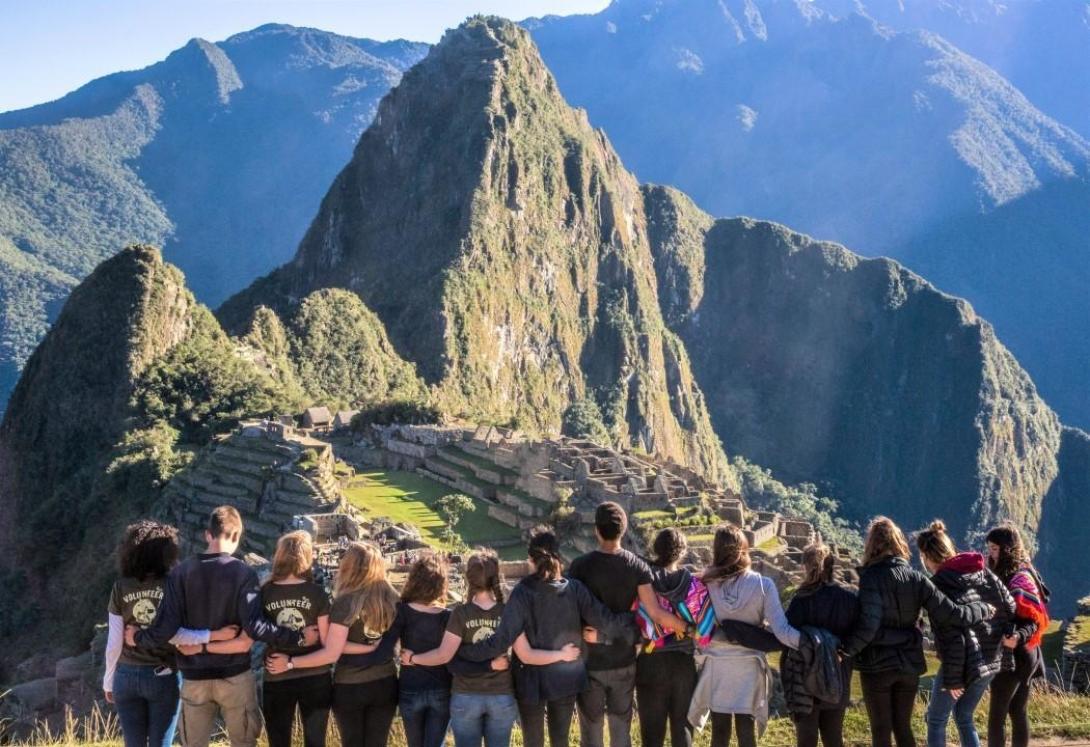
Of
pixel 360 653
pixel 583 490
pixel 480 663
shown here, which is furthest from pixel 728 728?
pixel 583 490

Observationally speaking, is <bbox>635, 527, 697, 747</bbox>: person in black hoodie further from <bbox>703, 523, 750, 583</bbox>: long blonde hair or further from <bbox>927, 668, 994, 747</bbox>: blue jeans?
<bbox>927, 668, 994, 747</bbox>: blue jeans

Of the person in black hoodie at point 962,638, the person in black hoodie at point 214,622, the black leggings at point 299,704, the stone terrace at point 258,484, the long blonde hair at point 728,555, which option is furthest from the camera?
the stone terrace at point 258,484

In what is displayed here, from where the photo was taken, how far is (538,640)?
879 cm

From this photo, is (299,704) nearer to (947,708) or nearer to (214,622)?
(214,622)

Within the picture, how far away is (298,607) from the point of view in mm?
8555

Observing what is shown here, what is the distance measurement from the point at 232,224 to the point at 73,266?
68.2 metres

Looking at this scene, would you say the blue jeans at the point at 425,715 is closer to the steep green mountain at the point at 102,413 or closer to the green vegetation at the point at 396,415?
the steep green mountain at the point at 102,413

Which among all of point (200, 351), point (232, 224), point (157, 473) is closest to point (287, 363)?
point (200, 351)

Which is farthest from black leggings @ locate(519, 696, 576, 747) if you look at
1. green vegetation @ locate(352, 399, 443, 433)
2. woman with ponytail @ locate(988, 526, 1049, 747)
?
green vegetation @ locate(352, 399, 443, 433)

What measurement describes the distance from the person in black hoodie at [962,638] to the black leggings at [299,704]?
5146 mm

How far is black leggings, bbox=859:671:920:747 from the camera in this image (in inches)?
366

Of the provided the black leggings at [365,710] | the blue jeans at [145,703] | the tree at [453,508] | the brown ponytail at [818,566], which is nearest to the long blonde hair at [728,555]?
the brown ponytail at [818,566]

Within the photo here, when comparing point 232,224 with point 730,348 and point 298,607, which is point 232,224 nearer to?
point 730,348

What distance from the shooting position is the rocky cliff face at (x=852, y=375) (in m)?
150
